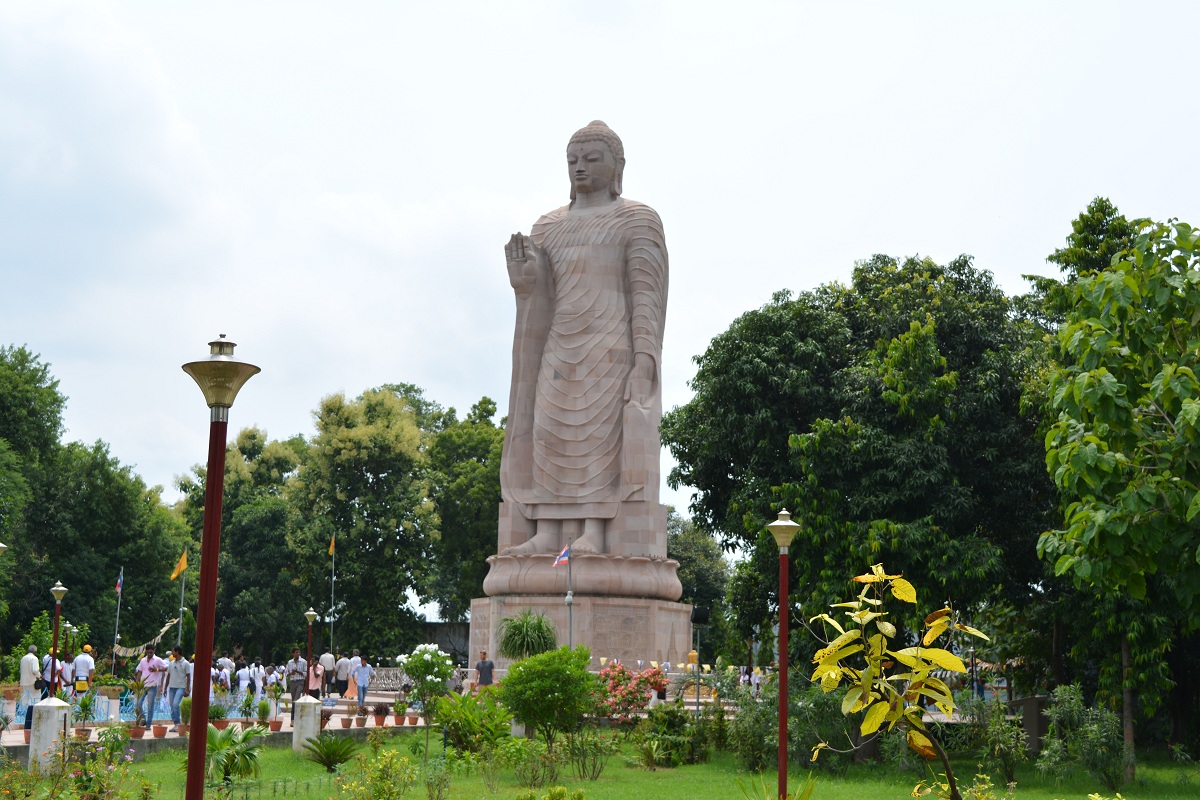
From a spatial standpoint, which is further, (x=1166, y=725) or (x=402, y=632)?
(x=402, y=632)

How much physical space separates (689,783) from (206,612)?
8.88 meters

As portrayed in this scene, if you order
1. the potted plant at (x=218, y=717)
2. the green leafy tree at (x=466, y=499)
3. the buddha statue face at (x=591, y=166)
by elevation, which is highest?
the buddha statue face at (x=591, y=166)

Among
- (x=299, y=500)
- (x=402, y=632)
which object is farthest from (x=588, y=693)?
(x=299, y=500)

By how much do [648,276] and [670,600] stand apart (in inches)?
240

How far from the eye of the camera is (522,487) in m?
24.1

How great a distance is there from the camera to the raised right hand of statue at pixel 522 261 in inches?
943

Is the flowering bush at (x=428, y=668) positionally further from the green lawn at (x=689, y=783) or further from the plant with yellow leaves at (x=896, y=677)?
the plant with yellow leaves at (x=896, y=677)

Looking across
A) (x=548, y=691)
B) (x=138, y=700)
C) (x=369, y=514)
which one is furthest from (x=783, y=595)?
(x=369, y=514)

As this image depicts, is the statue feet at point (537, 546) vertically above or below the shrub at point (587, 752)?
above

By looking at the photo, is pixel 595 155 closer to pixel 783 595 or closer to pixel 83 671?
pixel 83 671

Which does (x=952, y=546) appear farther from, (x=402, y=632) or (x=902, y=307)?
(x=402, y=632)

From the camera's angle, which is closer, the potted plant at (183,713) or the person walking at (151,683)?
the potted plant at (183,713)

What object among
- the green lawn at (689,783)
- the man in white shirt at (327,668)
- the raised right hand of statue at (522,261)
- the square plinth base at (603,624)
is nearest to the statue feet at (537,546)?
the square plinth base at (603,624)

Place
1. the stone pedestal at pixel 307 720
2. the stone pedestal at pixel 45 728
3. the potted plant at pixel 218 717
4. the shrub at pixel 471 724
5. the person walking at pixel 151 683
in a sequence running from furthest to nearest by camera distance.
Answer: the person walking at pixel 151 683 → the potted plant at pixel 218 717 → the stone pedestal at pixel 307 720 → the shrub at pixel 471 724 → the stone pedestal at pixel 45 728
